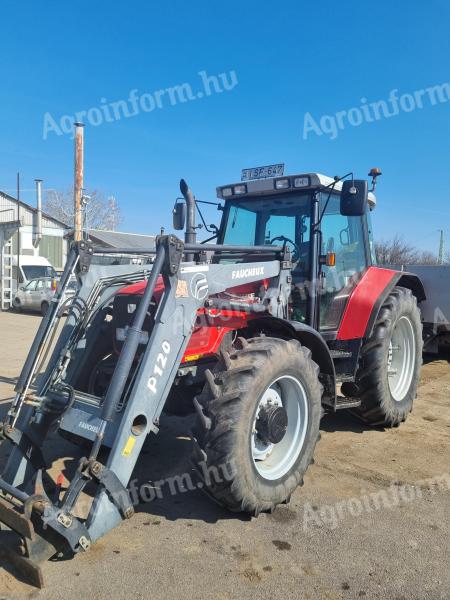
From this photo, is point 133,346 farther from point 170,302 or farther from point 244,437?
point 244,437

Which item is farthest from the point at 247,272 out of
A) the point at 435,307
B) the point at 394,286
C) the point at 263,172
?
the point at 435,307

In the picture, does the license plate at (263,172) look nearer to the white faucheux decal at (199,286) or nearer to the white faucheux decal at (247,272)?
the white faucheux decal at (247,272)

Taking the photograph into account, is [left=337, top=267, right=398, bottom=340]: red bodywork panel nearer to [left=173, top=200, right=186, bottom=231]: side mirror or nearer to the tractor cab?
the tractor cab

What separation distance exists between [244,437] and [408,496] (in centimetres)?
154

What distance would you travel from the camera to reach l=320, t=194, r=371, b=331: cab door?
16.1 ft

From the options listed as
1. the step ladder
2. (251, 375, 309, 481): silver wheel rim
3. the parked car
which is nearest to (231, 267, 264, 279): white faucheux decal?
(251, 375, 309, 481): silver wheel rim

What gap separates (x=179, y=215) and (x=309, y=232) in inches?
53.4

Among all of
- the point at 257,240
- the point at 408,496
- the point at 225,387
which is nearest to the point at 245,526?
the point at 225,387

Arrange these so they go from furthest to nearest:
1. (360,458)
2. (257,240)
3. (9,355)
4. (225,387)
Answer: (9,355) → (257,240) → (360,458) → (225,387)

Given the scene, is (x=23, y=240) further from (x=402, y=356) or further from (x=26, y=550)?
(x=26, y=550)

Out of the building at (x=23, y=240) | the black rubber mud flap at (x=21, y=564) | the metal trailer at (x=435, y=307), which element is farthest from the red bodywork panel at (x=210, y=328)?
the building at (x=23, y=240)

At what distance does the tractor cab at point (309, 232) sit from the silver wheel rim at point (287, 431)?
1.12m

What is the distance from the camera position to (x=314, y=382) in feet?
12.5

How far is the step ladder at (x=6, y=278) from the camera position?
64.7 ft
